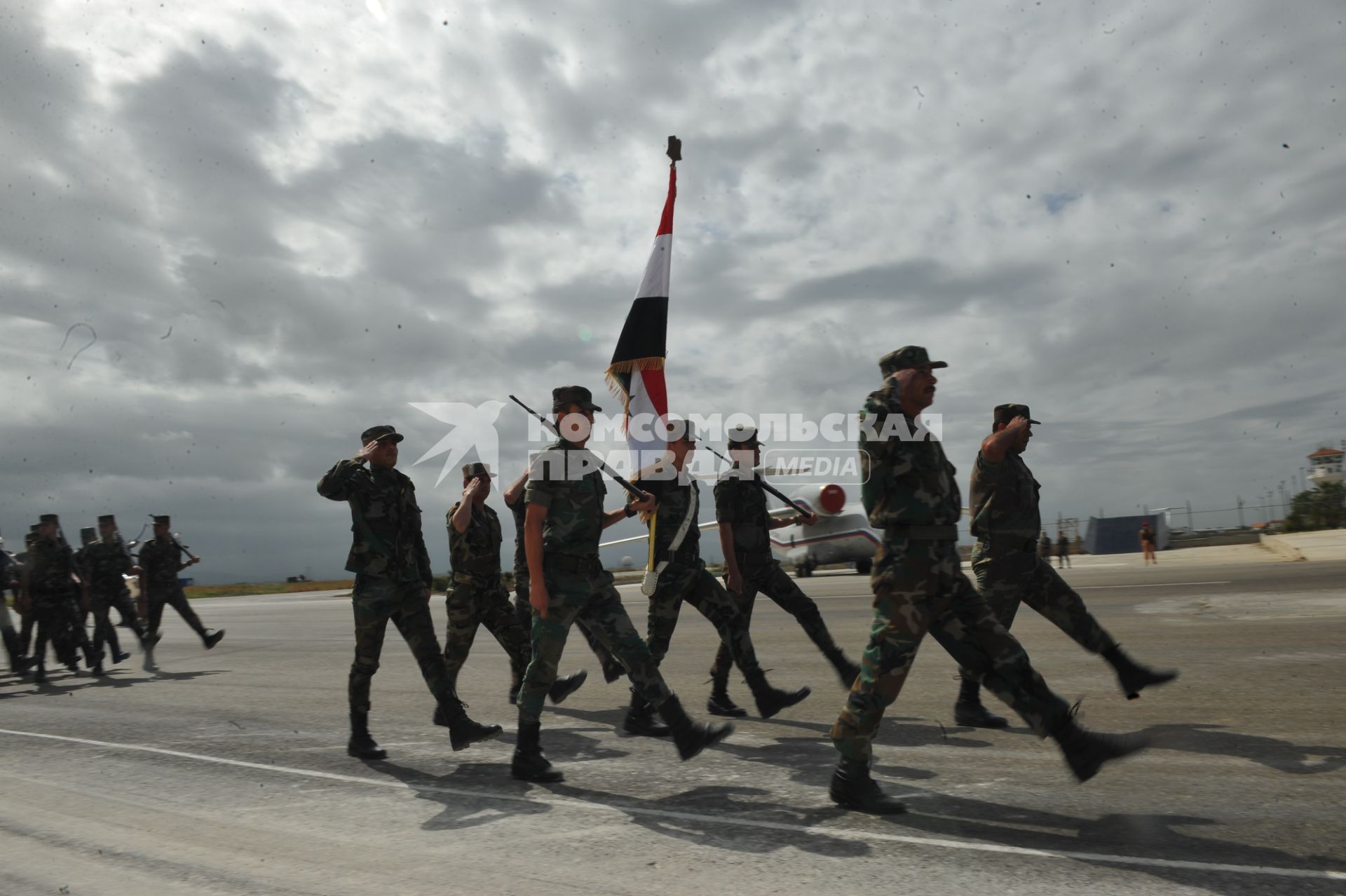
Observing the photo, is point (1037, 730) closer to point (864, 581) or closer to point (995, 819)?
point (995, 819)

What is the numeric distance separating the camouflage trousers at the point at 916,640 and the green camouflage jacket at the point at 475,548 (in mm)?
3749

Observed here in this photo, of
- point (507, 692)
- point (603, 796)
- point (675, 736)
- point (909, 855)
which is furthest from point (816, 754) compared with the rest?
point (507, 692)

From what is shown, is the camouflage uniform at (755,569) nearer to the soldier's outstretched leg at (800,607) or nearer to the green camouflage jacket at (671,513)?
the soldier's outstretched leg at (800,607)

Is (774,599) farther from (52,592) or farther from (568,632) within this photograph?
(52,592)

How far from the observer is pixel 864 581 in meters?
28.4

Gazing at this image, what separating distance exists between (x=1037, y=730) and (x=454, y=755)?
367 cm

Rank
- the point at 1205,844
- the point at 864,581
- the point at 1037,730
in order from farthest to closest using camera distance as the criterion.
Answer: the point at 864,581
the point at 1037,730
the point at 1205,844

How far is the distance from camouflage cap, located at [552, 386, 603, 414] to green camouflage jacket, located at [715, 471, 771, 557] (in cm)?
192

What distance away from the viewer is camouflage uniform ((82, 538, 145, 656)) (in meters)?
12.0

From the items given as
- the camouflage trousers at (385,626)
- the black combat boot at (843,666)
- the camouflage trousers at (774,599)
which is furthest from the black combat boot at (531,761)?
the black combat boot at (843,666)

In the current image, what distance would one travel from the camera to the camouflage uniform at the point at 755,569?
6754 mm

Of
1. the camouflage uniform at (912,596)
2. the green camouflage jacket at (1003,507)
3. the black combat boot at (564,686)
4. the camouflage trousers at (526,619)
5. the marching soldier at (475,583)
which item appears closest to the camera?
the camouflage uniform at (912,596)

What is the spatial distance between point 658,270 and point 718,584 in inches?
210

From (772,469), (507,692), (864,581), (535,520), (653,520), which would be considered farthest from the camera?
(864,581)
